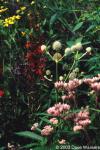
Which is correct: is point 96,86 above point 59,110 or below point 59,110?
above

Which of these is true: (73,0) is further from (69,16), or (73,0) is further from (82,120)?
(82,120)

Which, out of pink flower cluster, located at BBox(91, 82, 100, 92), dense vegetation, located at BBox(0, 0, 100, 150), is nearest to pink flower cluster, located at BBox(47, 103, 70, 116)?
dense vegetation, located at BBox(0, 0, 100, 150)

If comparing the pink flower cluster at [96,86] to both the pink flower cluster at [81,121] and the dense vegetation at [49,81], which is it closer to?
the dense vegetation at [49,81]

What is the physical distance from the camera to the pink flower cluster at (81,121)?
2.21 meters

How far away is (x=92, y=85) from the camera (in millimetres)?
2465

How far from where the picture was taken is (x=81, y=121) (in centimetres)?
224

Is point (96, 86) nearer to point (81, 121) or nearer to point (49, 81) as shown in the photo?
point (81, 121)

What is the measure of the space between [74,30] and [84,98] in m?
0.70

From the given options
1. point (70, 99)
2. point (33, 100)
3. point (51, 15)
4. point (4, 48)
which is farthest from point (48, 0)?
point (70, 99)

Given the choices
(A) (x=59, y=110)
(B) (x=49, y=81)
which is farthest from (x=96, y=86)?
(B) (x=49, y=81)

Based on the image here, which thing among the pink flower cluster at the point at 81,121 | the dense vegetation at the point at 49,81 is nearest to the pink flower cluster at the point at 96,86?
the dense vegetation at the point at 49,81

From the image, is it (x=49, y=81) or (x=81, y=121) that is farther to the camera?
(x=49, y=81)

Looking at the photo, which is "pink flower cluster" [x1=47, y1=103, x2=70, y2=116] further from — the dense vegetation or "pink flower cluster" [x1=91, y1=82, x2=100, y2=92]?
"pink flower cluster" [x1=91, y1=82, x2=100, y2=92]

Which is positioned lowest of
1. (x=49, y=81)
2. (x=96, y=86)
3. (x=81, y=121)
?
(x=81, y=121)
